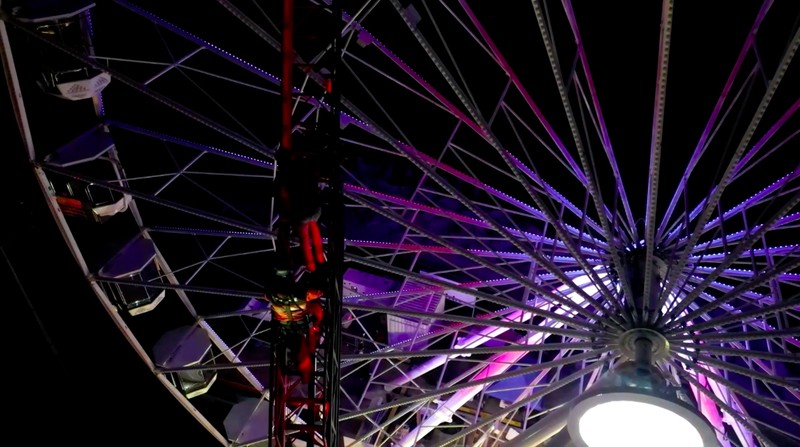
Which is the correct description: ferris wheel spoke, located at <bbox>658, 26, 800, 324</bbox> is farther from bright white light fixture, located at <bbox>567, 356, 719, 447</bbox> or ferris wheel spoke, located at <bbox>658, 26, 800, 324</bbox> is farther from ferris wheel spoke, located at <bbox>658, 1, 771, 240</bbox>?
bright white light fixture, located at <bbox>567, 356, 719, 447</bbox>

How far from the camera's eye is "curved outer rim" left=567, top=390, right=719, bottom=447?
1112 cm

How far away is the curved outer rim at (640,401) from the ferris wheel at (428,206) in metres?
0.03

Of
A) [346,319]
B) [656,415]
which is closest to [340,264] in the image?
[656,415]

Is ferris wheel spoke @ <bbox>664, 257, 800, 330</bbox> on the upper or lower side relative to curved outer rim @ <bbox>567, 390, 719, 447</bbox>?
upper

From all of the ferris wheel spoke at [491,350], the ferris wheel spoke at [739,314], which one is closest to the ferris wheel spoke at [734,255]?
the ferris wheel spoke at [739,314]

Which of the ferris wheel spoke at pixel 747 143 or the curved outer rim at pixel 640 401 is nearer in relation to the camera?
the ferris wheel spoke at pixel 747 143

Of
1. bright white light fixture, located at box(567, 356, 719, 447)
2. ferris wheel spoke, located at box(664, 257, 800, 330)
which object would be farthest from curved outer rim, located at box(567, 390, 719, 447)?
ferris wheel spoke, located at box(664, 257, 800, 330)

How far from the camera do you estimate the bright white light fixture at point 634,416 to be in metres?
11.3

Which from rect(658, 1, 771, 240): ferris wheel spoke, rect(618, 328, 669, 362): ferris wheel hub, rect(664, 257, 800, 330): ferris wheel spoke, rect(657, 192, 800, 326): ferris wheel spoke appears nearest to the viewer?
rect(657, 192, 800, 326): ferris wheel spoke

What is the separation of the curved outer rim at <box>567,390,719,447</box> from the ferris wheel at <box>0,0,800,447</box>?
3cm

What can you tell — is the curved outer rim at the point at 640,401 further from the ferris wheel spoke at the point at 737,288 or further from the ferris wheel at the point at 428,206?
the ferris wheel spoke at the point at 737,288

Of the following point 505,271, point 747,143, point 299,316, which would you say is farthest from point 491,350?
point 747,143

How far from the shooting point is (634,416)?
39.9ft

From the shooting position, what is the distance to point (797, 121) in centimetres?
1945
